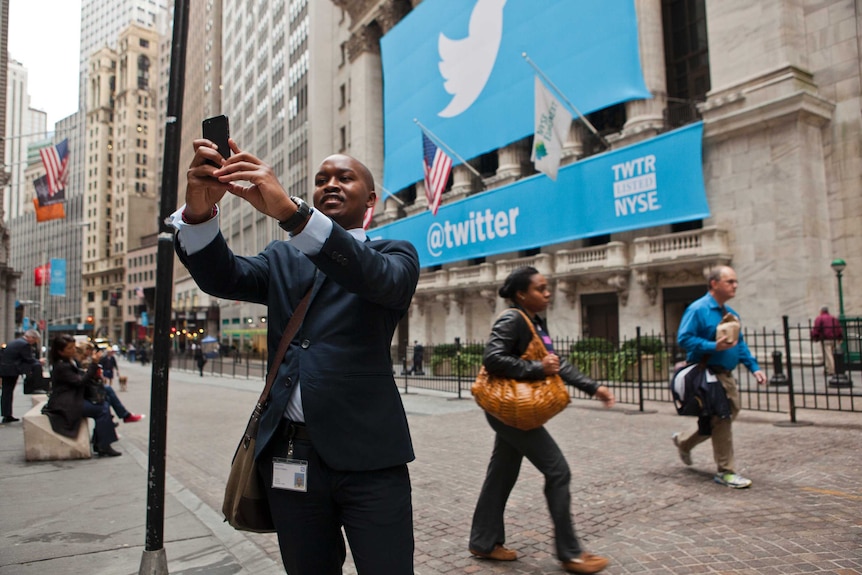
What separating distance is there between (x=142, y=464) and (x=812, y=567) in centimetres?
732

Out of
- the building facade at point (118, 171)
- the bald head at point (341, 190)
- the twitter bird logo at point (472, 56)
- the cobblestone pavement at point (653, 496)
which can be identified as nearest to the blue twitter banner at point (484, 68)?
the twitter bird logo at point (472, 56)

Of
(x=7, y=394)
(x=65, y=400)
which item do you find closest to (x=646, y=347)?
Answer: (x=65, y=400)

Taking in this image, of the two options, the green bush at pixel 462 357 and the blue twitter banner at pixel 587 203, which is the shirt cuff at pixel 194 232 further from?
the blue twitter banner at pixel 587 203

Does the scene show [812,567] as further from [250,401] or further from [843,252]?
[843,252]

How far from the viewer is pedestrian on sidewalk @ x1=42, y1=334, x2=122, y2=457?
7.91m

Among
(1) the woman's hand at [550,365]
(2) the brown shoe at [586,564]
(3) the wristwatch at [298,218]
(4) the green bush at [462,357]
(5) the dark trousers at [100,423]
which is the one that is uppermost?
(3) the wristwatch at [298,218]

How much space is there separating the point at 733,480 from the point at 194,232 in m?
5.40

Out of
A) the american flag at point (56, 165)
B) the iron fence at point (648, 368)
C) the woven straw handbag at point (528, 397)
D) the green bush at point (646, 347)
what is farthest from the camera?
the american flag at point (56, 165)

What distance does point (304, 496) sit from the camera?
2.01 meters

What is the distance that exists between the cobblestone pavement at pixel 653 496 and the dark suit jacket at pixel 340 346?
90.8 inches

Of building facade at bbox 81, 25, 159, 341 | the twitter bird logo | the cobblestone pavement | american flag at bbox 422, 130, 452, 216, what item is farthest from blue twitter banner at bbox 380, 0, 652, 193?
building facade at bbox 81, 25, 159, 341

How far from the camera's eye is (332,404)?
76.0 inches

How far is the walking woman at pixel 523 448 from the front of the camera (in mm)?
3756

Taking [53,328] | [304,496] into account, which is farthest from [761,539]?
[53,328]
